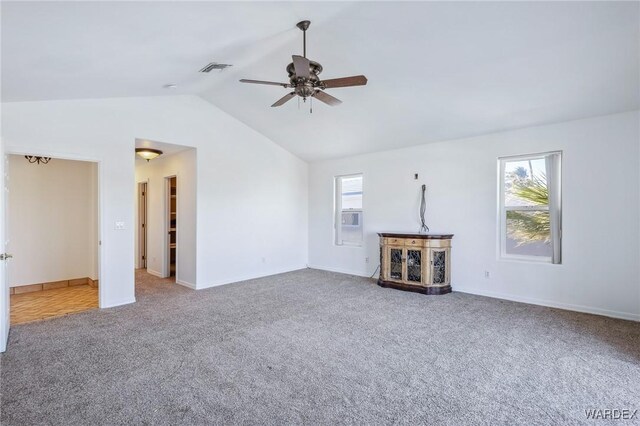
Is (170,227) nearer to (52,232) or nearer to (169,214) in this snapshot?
(169,214)

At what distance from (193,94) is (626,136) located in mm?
6129

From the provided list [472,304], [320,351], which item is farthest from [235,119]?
[472,304]

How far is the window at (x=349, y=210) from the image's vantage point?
6.80m

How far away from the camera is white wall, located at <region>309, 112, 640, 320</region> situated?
13.0ft

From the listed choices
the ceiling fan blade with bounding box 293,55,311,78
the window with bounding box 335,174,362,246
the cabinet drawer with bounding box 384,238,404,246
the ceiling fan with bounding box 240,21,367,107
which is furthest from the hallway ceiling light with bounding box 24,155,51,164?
the cabinet drawer with bounding box 384,238,404,246

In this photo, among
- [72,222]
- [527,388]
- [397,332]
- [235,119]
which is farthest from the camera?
[235,119]

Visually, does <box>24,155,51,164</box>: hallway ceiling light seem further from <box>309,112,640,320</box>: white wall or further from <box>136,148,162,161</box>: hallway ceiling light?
<box>309,112,640,320</box>: white wall

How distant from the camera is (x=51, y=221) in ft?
17.6

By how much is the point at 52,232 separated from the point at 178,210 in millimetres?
1992

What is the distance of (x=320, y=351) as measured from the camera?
3012mm

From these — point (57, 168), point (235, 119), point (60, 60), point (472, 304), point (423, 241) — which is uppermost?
point (235, 119)

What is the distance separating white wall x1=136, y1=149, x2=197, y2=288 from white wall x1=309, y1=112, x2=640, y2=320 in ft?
10.2

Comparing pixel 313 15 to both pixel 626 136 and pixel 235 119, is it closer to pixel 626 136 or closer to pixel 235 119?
pixel 235 119

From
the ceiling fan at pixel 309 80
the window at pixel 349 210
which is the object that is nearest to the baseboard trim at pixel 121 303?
the ceiling fan at pixel 309 80
